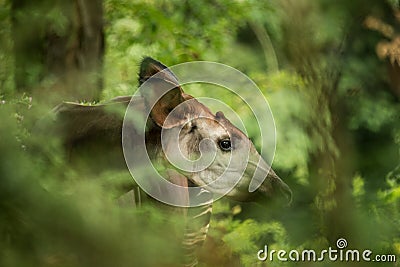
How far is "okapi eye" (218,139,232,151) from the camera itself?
6.23 ft

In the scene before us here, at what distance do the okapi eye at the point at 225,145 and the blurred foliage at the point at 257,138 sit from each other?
0.15 meters

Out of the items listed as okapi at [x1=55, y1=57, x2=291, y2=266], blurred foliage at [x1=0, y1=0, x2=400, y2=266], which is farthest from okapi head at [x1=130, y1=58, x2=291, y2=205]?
blurred foliage at [x1=0, y1=0, x2=400, y2=266]

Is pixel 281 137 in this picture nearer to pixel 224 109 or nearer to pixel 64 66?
pixel 224 109

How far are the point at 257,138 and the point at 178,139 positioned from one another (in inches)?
11.0

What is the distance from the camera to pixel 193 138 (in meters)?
1.89

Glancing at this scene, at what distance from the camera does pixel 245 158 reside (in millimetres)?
1925

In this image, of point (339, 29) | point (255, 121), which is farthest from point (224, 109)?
point (339, 29)

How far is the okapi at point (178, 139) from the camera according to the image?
189 centimetres

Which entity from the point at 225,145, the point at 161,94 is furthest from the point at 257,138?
the point at 161,94

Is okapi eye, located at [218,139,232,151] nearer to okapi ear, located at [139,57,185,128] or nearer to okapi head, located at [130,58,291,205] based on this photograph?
okapi head, located at [130,58,291,205]

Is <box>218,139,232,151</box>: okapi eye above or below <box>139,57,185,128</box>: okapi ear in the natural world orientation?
below

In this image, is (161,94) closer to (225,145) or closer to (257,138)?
(225,145)

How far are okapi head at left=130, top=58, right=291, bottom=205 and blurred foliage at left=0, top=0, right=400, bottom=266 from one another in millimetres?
112

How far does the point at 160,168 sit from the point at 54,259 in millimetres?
349
